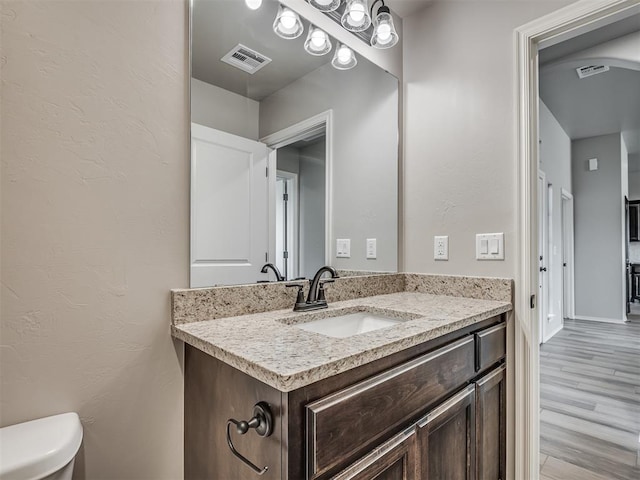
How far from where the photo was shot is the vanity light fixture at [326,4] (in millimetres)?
1507

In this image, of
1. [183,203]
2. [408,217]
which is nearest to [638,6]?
[408,217]

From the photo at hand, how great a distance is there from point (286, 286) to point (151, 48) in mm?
916

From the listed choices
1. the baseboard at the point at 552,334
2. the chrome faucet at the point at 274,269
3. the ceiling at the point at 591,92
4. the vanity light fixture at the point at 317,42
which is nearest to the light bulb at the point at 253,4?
the vanity light fixture at the point at 317,42

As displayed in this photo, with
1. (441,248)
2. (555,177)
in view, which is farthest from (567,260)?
(441,248)

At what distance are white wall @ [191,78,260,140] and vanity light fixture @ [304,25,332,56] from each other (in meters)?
0.43

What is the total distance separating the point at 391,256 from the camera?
193cm

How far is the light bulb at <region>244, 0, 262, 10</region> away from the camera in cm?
133

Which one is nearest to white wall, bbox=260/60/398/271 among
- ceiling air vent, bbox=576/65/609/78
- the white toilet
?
the white toilet

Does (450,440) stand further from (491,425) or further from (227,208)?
(227,208)

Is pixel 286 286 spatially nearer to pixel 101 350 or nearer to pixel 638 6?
pixel 101 350

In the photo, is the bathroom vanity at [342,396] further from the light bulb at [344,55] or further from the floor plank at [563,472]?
the light bulb at [344,55]

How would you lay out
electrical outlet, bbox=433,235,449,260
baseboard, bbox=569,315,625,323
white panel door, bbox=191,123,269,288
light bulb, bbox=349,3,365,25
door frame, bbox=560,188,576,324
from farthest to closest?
door frame, bbox=560,188,576,324 → baseboard, bbox=569,315,625,323 → electrical outlet, bbox=433,235,449,260 → light bulb, bbox=349,3,365,25 → white panel door, bbox=191,123,269,288

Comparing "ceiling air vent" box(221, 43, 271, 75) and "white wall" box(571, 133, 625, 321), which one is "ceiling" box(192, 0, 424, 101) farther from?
"white wall" box(571, 133, 625, 321)

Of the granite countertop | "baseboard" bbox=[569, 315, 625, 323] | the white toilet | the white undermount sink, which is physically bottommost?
"baseboard" bbox=[569, 315, 625, 323]
